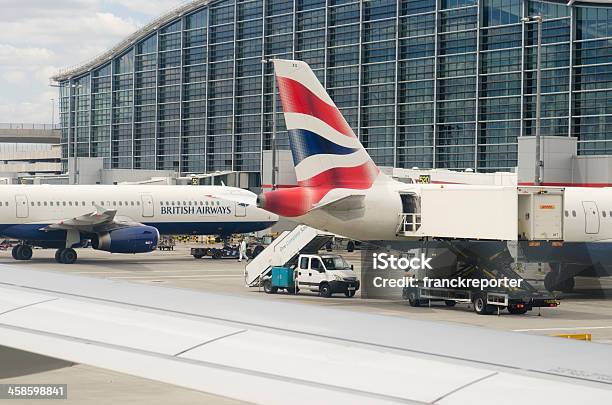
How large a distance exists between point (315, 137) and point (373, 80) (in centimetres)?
6096

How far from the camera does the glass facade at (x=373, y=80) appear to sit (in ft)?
255

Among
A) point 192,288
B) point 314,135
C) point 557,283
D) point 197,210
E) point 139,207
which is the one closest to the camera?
point 314,135

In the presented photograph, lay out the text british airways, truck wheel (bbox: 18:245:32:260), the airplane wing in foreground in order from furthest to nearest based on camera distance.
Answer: truck wheel (bbox: 18:245:32:260) → the text british airways → the airplane wing in foreground

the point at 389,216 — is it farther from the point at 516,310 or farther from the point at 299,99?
the point at 516,310

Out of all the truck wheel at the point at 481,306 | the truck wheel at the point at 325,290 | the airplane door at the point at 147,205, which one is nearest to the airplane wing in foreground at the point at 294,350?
the truck wheel at the point at 481,306

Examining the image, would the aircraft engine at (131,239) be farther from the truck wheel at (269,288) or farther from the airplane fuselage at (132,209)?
the truck wheel at (269,288)

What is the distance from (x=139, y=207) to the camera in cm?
5019

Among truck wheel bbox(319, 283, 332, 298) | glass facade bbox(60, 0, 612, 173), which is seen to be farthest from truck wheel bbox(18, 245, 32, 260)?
glass facade bbox(60, 0, 612, 173)

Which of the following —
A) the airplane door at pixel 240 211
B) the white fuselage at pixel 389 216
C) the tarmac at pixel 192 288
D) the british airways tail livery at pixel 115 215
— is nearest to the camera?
the tarmac at pixel 192 288

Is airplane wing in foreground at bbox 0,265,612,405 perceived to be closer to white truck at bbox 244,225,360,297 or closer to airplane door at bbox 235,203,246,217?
white truck at bbox 244,225,360,297

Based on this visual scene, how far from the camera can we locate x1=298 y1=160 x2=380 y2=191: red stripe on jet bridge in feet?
99.2

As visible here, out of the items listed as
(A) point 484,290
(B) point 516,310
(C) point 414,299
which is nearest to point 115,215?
(C) point 414,299

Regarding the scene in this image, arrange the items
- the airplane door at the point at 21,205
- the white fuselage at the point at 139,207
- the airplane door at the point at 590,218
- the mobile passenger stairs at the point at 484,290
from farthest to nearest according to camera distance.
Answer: the white fuselage at the point at 139,207
the airplane door at the point at 21,205
the airplane door at the point at 590,218
the mobile passenger stairs at the point at 484,290

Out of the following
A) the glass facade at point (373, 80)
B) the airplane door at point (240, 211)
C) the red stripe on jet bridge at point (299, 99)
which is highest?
the glass facade at point (373, 80)
